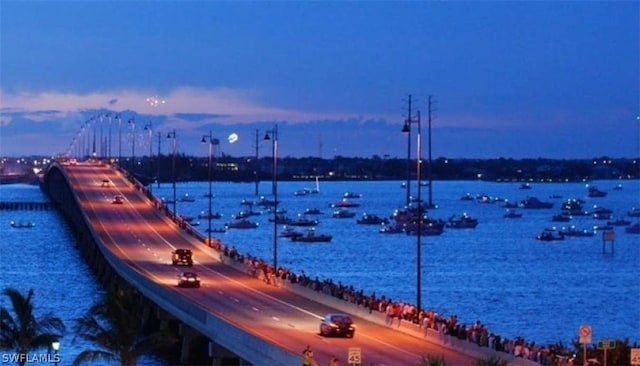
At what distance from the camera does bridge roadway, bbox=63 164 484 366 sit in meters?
50.8

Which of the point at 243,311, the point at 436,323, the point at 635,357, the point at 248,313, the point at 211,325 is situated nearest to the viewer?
the point at 635,357

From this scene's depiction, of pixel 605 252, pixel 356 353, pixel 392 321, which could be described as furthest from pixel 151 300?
pixel 605 252

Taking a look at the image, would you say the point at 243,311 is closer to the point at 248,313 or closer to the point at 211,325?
the point at 248,313

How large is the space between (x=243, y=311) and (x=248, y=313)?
1036 millimetres

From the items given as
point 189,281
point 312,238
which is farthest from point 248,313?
point 312,238

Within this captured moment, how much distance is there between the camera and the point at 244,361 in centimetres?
5528

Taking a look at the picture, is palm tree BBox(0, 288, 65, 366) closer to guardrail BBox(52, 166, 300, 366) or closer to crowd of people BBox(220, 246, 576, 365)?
guardrail BBox(52, 166, 300, 366)

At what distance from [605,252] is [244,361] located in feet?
415

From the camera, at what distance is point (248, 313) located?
64312mm

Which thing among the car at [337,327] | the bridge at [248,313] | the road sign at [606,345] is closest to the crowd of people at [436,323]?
the bridge at [248,313]

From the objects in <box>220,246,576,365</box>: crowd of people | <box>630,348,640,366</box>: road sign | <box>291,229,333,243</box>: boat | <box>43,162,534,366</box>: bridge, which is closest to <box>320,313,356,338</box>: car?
<box>43,162,534,366</box>: bridge

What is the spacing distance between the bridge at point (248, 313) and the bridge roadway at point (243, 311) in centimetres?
4

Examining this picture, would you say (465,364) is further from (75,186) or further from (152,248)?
(75,186)

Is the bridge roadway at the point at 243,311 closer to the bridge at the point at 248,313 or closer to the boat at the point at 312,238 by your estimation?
the bridge at the point at 248,313
